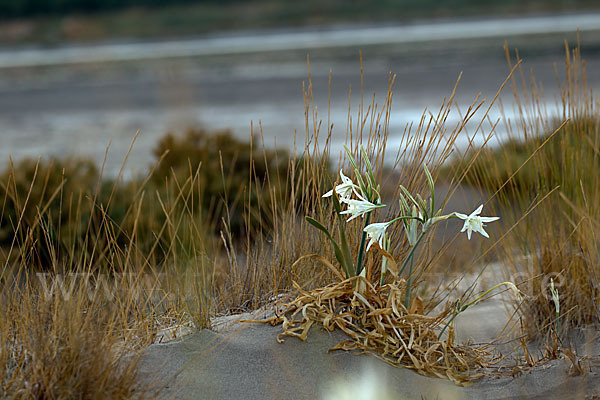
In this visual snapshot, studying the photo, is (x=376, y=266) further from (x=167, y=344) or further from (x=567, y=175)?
(x=567, y=175)

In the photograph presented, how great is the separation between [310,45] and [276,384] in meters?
11.9

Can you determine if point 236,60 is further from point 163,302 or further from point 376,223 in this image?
point 376,223

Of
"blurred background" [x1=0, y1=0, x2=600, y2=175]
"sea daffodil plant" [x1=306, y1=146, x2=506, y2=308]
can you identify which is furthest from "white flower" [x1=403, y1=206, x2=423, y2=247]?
"blurred background" [x1=0, y1=0, x2=600, y2=175]

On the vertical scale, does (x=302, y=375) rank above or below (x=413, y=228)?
below

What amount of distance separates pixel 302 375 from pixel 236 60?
10656 mm

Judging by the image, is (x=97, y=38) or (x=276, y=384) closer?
(x=276, y=384)

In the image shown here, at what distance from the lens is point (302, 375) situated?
1.99 metres

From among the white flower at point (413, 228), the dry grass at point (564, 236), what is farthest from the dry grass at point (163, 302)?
the dry grass at point (564, 236)

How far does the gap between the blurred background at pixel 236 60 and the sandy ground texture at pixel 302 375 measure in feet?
8.17

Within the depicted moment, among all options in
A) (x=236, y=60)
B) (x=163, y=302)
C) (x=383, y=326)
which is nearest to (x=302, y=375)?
(x=383, y=326)

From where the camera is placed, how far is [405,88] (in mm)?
9258

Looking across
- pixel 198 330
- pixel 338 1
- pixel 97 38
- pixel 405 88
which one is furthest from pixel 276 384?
pixel 338 1

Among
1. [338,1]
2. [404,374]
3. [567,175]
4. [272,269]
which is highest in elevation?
[338,1]

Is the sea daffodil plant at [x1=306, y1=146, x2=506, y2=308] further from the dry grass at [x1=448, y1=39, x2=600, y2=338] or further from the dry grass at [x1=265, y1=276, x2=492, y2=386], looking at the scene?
the dry grass at [x1=448, y1=39, x2=600, y2=338]
